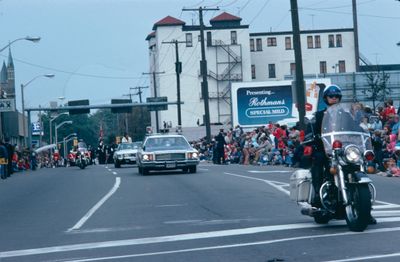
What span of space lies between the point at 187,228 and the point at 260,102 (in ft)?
191

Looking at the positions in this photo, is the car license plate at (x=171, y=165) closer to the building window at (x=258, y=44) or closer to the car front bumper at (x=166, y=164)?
the car front bumper at (x=166, y=164)

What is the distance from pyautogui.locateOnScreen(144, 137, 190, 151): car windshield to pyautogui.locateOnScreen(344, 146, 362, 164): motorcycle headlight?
21785 mm

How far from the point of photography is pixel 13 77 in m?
102

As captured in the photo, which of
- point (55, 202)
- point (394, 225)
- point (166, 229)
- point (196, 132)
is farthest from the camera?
point (196, 132)

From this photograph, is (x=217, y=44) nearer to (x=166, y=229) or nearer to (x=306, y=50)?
(x=306, y=50)

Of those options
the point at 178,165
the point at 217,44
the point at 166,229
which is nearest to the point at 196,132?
the point at 217,44

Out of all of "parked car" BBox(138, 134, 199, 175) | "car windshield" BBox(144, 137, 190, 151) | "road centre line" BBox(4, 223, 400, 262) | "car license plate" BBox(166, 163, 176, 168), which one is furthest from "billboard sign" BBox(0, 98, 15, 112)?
"road centre line" BBox(4, 223, 400, 262)

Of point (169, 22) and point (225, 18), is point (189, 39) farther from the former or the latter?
point (225, 18)

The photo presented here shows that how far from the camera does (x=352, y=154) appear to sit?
488 inches

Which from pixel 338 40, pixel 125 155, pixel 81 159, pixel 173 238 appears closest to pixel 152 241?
pixel 173 238

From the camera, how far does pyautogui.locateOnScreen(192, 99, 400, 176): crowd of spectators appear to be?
26109 mm

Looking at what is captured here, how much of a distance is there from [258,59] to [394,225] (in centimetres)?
9531

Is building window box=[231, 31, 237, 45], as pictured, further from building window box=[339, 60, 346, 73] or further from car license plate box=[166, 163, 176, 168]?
car license plate box=[166, 163, 176, 168]

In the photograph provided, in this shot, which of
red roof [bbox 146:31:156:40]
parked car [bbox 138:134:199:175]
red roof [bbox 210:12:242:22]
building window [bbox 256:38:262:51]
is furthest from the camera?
red roof [bbox 146:31:156:40]
